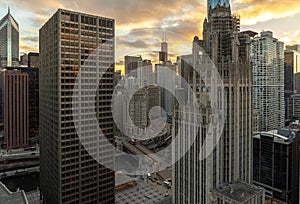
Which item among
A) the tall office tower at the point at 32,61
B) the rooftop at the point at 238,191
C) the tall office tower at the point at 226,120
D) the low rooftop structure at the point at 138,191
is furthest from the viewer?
the tall office tower at the point at 32,61

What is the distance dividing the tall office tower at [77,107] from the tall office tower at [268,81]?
69.0 feet

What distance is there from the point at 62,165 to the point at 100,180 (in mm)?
1932

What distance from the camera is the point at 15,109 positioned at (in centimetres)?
2525

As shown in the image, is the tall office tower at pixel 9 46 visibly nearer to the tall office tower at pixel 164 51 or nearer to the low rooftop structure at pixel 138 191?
the low rooftop structure at pixel 138 191

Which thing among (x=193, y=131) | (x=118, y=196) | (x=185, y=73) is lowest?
(x=118, y=196)

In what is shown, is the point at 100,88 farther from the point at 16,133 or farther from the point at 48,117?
the point at 16,133

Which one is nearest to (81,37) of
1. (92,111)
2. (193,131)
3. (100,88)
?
(100,88)

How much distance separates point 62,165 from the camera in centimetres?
926

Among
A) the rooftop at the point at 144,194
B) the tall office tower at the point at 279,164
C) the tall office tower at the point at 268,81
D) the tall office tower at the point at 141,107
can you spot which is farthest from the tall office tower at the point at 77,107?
the tall office tower at the point at 268,81

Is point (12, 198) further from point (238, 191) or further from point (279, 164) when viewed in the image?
point (279, 164)

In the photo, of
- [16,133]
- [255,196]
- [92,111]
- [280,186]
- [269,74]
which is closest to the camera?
[255,196]

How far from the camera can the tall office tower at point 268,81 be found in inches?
1022

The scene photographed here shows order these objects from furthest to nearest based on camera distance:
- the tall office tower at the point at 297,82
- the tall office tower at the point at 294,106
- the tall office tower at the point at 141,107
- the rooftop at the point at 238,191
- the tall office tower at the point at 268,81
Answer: the tall office tower at the point at 297,82, the tall office tower at the point at 294,106, the tall office tower at the point at 268,81, the tall office tower at the point at 141,107, the rooftop at the point at 238,191

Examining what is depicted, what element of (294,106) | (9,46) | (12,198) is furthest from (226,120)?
(9,46)
